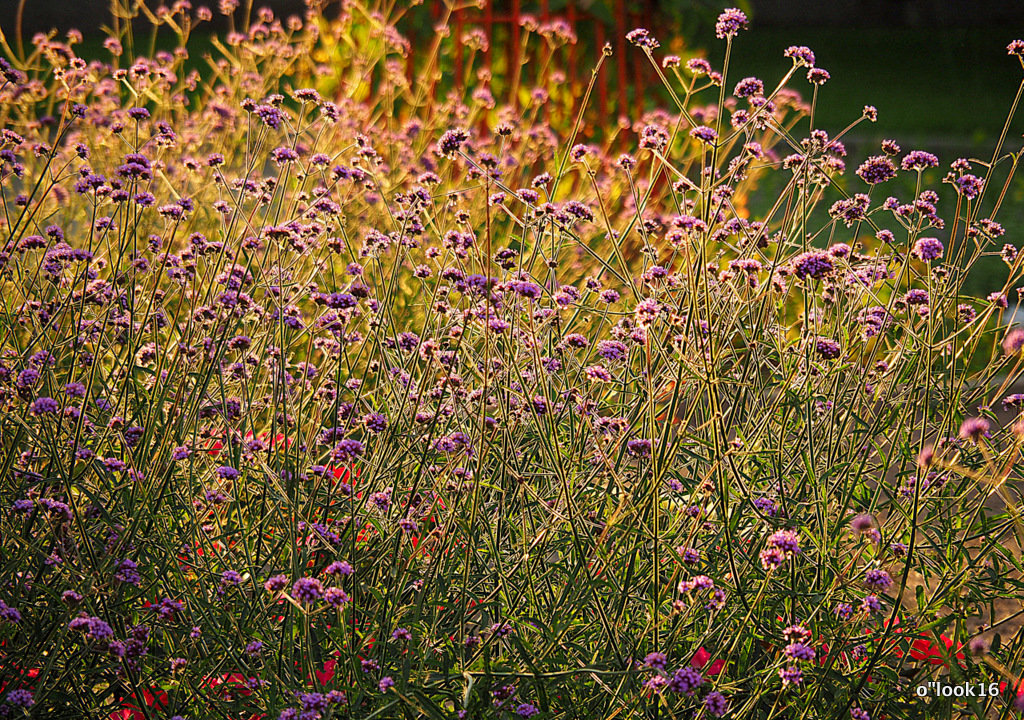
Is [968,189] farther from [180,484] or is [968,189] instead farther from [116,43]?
[116,43]

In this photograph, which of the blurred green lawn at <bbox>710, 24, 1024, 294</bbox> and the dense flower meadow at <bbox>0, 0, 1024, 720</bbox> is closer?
the dense flower meadow at <bbox>0, 0, 1024, 720</bbox>

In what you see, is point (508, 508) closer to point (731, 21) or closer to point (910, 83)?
point (731, 21)

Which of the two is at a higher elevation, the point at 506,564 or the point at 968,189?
the point at 968,189

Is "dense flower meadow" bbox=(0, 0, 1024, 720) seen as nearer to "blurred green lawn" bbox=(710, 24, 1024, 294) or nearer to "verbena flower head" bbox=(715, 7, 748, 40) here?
"verbena flower head" bbox=(715, 7, 748, 40)

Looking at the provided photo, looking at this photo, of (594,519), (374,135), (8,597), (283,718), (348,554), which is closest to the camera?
(283,718)

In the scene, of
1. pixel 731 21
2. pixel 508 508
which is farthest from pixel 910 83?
pixel 508 508

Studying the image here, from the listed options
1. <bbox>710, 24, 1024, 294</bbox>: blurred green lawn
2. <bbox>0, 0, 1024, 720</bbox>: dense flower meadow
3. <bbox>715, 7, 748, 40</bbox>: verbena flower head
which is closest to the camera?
<bbox>0, 0, 1024, 720</bbox>: dense flower meadow

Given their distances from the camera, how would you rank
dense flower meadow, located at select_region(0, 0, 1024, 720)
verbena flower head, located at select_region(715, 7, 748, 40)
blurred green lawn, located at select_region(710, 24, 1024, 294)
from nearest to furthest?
dense flower meadow, located at select_region(0, 0, 1024, 720) → verbena flower head, located at select_region(715, 7, 748, 40) → blurred green lawn, located at select_region(710, 24, 1024, 294)

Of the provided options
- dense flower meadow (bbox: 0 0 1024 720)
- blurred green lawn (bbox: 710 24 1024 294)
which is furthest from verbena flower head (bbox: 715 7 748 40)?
blurred green lawn (bbox: 710 24 1024 294)

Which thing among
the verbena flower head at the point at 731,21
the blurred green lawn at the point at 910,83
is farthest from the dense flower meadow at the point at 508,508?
the blurred green lawn at the point at 910,83

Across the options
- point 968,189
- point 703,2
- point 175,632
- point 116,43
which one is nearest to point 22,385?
point 175,632

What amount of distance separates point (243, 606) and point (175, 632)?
5.3 inches

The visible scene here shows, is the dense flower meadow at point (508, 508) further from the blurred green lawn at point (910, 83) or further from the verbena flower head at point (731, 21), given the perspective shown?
the blurred green lawn at point (910, 83)

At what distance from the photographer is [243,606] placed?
172 centimetres
